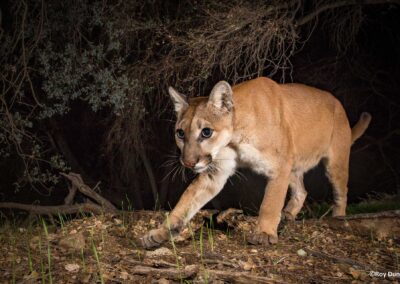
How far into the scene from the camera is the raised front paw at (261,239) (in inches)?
190

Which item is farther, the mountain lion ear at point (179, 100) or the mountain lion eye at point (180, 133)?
the mountain lion ear at point (179, 100)

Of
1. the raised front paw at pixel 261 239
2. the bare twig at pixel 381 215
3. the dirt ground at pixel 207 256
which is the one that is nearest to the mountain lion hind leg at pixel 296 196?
the dirt ground at pixel 207 256

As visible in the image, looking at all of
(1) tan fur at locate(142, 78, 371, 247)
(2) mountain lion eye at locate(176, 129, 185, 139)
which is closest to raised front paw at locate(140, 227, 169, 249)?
(1) tan fur at locate(142, 78, 371, 247)

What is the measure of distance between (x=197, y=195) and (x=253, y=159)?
0.65m

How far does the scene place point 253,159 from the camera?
5.11 meters

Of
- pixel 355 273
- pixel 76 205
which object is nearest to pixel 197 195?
pixel 355 273

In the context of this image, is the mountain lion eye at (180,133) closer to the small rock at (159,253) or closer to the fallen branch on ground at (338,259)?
the small rock at (159,253)

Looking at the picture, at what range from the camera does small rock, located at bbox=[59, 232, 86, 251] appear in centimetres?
462

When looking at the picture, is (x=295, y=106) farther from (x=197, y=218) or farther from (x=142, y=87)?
(x=142, y=87)

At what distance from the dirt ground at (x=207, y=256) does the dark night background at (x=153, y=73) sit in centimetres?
149

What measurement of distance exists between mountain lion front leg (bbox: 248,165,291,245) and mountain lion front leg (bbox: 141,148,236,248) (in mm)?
449

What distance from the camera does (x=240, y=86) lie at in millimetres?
5398

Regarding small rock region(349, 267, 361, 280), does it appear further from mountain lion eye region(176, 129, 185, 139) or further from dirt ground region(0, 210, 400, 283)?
mountain lion eye region(176, 129, 185, 139)

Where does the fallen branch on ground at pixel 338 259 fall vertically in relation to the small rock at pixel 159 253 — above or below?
above
